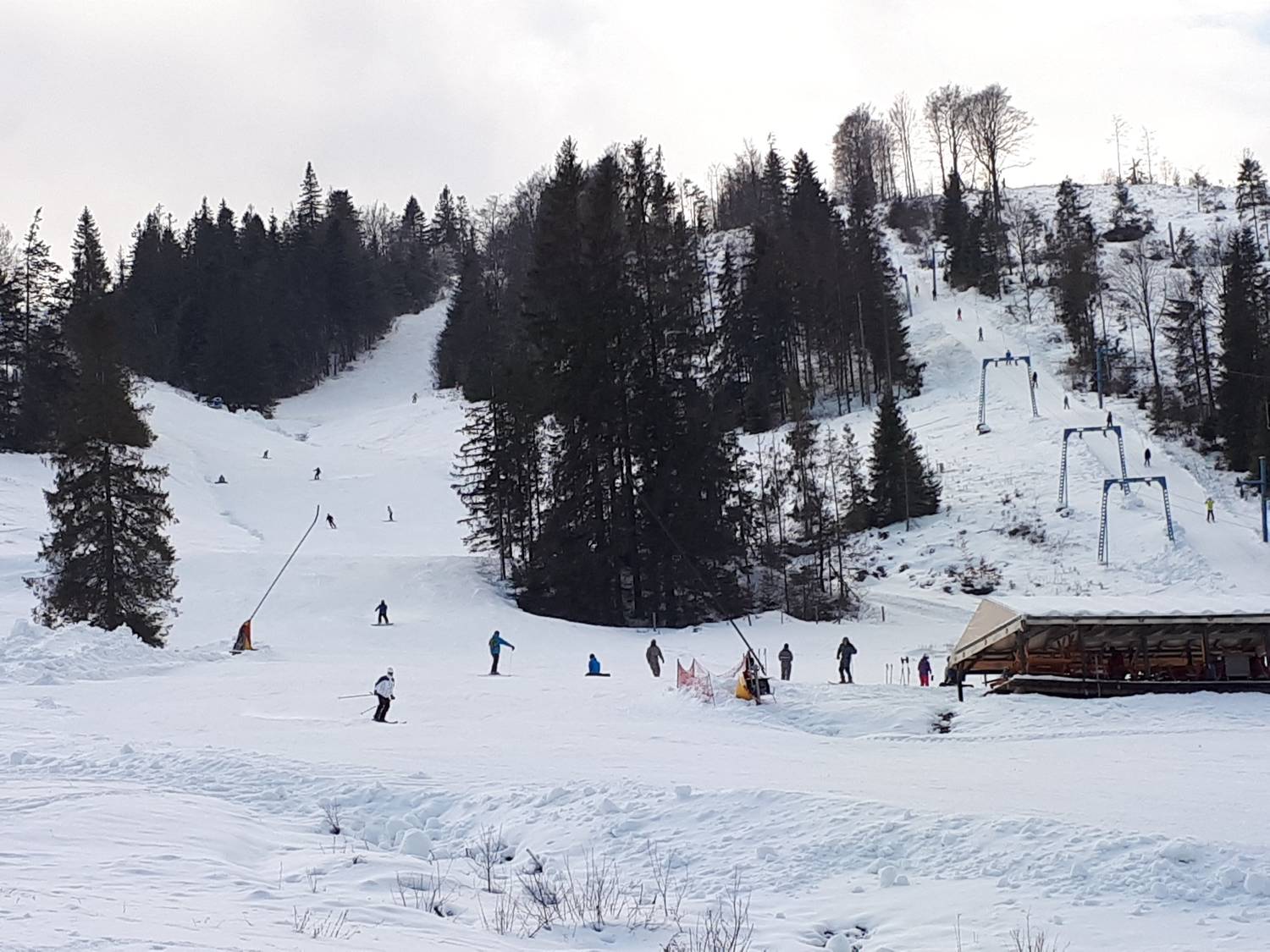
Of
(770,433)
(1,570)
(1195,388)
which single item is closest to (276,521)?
(1,570)

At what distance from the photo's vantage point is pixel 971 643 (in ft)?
81.1

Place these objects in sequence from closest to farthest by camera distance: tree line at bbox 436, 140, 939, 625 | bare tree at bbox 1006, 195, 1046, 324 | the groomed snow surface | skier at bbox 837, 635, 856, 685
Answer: the groomed snow surface, skier at bbox 837, 635, 856, 685, tree line at bbox 436, 140, 939, 625, bare tree at bbox 1006, 195, 1046, 324

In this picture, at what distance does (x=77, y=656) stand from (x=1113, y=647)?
22887 millimetres

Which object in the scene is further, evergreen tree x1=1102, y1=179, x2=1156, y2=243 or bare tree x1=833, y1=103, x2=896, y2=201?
bare tree x1=833, y1=103, x2=896, y2=201

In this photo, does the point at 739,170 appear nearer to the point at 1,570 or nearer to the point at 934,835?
the point at 1,570

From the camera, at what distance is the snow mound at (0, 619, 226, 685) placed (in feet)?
76.9

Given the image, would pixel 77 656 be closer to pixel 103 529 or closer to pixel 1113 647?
pixel 103 529

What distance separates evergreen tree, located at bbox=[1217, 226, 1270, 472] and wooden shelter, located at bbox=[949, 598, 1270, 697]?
104 ft

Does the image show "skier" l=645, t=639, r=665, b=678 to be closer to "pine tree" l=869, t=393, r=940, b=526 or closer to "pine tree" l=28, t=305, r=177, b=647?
"pine tree" l=28, t=305, r=177, b=647

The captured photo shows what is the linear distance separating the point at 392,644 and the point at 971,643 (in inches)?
683

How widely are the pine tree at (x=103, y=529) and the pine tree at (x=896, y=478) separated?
1269 inches

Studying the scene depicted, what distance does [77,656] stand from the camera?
24.9m

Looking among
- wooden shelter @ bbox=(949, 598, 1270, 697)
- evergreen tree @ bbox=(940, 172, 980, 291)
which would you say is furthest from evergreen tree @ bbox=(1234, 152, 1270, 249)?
wooden shelter @ bbox=(949, 598, 1270, 697)

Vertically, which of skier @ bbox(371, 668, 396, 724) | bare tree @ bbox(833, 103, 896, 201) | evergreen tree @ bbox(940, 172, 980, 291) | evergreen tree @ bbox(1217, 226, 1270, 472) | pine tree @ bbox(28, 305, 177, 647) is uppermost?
bare tree @ bbox(833, 103, 896, 201)
